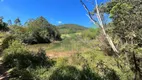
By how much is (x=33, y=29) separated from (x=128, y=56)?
2530 centimetres

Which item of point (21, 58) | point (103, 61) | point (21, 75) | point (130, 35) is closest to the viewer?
point (130, 35)

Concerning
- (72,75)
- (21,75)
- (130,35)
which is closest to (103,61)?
(72,75)

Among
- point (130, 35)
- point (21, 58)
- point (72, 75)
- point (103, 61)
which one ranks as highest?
point (130, 35)

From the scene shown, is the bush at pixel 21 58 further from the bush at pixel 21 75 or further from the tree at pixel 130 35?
the tree at pixel 130 35

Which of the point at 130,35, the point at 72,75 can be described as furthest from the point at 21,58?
the point at 130,35

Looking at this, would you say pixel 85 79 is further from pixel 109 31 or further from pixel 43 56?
pixel 43 56

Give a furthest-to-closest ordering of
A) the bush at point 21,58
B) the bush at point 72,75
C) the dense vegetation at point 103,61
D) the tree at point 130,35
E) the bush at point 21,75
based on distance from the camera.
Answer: the bush at point 21,58 → the bush at point 21,75 → the bush at point 72,75 → the dense vegetation at point 103,61 → the tree at point 130,35

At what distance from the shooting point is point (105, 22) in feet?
14.7

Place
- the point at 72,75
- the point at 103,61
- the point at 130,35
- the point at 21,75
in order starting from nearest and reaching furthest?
the point at 130,35
the point at 72,75
the point at 21,75
the point at 103,61

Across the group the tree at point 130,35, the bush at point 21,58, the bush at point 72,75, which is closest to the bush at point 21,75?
the bush at point 72,75

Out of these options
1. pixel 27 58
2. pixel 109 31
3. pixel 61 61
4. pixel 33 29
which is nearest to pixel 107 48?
pixel 61 61

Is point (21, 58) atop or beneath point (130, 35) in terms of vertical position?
beneath

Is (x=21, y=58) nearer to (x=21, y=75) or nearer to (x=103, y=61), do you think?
(x=21, y=75)

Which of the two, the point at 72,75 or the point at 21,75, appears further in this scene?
the point at 21,75
